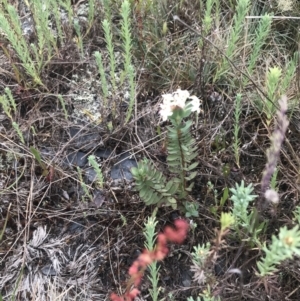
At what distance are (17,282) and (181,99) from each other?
3.09 feet

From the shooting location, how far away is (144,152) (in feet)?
7.07

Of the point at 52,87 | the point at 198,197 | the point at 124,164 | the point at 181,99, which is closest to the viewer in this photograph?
the point at 181,99

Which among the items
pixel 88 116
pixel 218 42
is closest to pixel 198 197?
pixel 88 116

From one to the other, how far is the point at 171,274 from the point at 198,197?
359mm

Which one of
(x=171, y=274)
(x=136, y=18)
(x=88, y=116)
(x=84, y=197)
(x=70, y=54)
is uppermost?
(x=136, y=18)

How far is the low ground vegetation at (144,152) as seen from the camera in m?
1.81

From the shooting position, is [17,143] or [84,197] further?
[17,143]

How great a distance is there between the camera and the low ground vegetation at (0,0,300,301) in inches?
71.2

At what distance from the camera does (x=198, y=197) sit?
202cm

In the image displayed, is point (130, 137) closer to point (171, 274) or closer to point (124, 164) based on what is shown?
point (124, 164)

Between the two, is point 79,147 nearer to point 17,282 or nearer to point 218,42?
point 17,282

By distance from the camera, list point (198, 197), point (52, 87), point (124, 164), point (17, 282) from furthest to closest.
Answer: point (52, 87)
point (124, 164)
point (198, 197)
point (17, 282)

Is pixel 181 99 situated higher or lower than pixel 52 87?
higher

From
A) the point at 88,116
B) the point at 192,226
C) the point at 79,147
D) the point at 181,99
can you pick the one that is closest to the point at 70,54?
the point at 88,116
